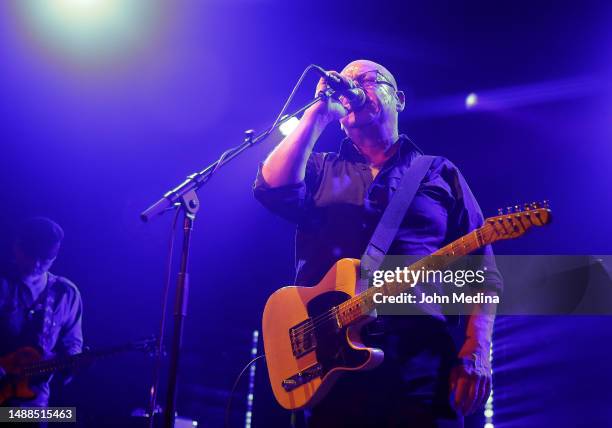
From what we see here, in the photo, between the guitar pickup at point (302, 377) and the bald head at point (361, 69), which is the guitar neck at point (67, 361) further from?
the bald head at point (361, 69)

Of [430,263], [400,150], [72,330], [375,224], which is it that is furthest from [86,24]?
[430,263]

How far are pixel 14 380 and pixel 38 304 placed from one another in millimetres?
677

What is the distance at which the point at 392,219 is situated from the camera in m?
2.43

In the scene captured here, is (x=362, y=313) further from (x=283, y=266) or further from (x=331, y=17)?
(x=331, y=17)

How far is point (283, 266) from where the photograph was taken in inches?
203

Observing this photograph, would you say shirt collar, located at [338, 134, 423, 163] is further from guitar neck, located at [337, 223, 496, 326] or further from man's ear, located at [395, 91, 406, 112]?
guitar neck, located at [337, 223, 496, 326]

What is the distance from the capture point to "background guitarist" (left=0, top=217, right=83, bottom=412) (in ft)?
15.9

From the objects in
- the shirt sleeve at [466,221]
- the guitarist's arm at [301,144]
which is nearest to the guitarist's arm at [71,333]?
the guitarist's arm at [301,144]

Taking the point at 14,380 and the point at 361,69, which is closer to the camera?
the point at 361,69

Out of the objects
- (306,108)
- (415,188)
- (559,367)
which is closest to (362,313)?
(415,188)

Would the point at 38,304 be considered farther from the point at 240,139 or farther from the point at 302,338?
the point at 302,338

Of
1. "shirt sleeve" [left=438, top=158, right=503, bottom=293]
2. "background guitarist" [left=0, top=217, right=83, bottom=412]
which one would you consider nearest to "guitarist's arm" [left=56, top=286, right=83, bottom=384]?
"background guitarist" [left=0, top=217, right=83, bottom=412]

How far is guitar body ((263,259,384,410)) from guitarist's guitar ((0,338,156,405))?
8.29ft

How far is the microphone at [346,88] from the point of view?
2518 millimetres
